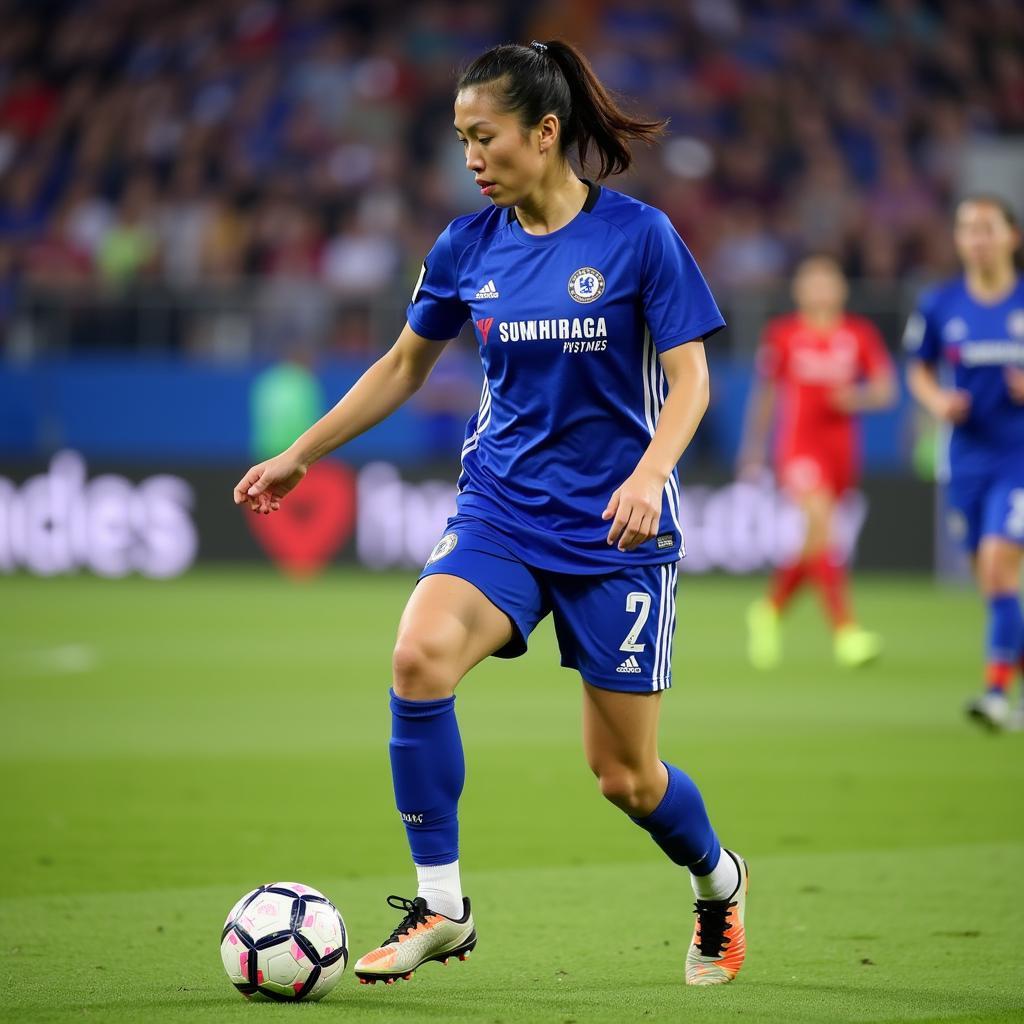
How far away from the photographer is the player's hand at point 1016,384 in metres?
9.23

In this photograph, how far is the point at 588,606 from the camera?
4.57 meters

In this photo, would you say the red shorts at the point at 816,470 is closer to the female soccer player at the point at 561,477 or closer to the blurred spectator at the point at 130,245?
the female soccer player at the point at 561,477

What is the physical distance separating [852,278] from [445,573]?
16.6 meters

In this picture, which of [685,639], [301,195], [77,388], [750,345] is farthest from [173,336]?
[685,639]

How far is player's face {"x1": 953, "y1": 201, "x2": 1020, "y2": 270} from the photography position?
9.27m

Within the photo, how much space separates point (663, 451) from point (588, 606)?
0.45 meters

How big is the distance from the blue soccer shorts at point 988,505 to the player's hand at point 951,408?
341mm

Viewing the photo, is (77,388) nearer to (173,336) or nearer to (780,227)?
(173,336)

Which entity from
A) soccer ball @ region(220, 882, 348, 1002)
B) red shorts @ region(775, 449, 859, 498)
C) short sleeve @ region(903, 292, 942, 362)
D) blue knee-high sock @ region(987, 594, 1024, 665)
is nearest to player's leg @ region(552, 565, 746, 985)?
soccer ball @ region(220, 882, 348, 1002)

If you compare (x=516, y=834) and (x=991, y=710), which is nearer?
(x=516, y=834)

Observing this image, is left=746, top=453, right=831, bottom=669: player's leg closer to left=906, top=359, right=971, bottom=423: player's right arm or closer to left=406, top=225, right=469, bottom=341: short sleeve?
left=906, top=359, right=971, bottom=423: player's right arm

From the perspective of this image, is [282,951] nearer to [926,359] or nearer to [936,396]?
[936,396]

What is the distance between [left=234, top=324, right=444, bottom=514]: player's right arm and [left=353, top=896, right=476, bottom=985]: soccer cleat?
3.48ft

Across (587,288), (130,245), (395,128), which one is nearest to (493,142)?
(587,288)
